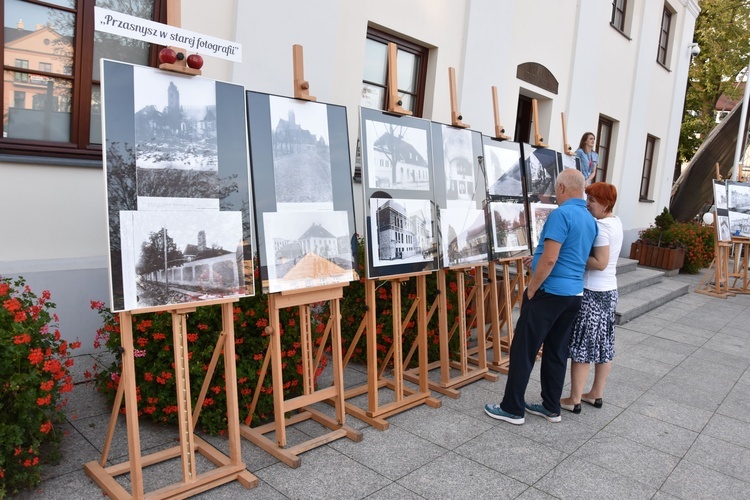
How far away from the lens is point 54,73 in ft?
12.9

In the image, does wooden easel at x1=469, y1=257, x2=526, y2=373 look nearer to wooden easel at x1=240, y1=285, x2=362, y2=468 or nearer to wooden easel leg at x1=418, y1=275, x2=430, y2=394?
wooden easel leg at x1=418, y1=275, x2=430, y2=394

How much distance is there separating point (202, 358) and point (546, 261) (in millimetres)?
2273

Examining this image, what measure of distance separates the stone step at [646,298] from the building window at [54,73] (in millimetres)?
6535

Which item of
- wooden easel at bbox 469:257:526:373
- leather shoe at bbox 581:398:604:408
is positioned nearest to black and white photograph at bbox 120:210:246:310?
wooden easel at bbox 469:257:526:373

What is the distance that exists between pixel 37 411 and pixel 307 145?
1.95 meters

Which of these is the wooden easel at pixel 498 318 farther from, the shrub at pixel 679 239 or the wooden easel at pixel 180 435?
the shrub at pixel 679 239

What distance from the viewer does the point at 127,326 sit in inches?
102

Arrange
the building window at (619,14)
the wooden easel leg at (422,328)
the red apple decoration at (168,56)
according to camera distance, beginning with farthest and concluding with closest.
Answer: the building window at (619,14) < the wooden easel leg at (422,328) < the red apple decoration at (168,56)

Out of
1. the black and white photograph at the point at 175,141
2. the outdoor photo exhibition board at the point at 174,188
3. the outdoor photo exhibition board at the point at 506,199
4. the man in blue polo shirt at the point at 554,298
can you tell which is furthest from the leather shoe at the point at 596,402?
the black and white photograph at the point at 175,141

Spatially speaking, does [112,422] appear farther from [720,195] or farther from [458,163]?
[720,195]

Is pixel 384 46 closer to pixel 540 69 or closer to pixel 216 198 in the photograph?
pixel 540 69

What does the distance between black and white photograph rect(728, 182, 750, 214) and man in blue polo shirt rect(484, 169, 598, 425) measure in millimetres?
7717

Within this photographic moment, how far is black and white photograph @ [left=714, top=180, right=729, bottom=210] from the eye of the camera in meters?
9.65

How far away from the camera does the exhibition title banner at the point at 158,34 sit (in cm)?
247
